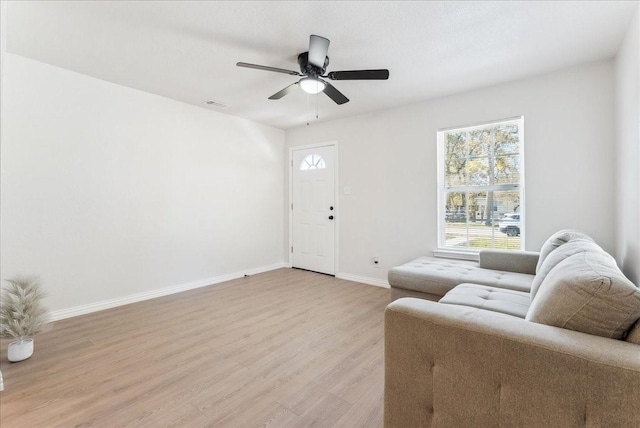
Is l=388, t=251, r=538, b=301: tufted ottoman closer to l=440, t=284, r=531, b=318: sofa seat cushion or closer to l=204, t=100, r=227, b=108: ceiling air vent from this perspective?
l=440, t=284, r=531, b=318: sofa seat cushion

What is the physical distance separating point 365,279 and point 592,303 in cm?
331

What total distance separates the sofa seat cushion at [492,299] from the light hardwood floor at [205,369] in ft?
2.41

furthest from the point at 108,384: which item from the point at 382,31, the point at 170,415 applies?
the point at 382,31

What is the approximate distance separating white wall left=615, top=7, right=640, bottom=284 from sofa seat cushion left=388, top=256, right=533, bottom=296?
676mm

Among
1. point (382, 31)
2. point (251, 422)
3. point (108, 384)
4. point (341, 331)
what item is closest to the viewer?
point (251, 422)

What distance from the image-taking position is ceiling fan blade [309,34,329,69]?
211 centimetres

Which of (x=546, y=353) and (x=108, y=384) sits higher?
(x=546, y=353)

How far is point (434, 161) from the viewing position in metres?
3.64

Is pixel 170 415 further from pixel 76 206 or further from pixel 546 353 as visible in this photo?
pixel 76 206

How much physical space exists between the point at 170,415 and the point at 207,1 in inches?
102

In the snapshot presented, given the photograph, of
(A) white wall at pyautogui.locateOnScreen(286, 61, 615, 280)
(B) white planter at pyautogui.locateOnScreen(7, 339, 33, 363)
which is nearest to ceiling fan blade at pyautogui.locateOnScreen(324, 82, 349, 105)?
(A) white wall at pyautogui.locateOnScreen(286, 61, 615, 280)

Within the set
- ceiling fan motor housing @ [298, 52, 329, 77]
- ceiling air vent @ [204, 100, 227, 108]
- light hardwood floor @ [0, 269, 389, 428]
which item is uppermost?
ceiling air vent @ [204, 100, 227, 108]

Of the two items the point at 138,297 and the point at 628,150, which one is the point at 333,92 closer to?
the point at 628,150

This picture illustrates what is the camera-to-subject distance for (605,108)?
2660mm
